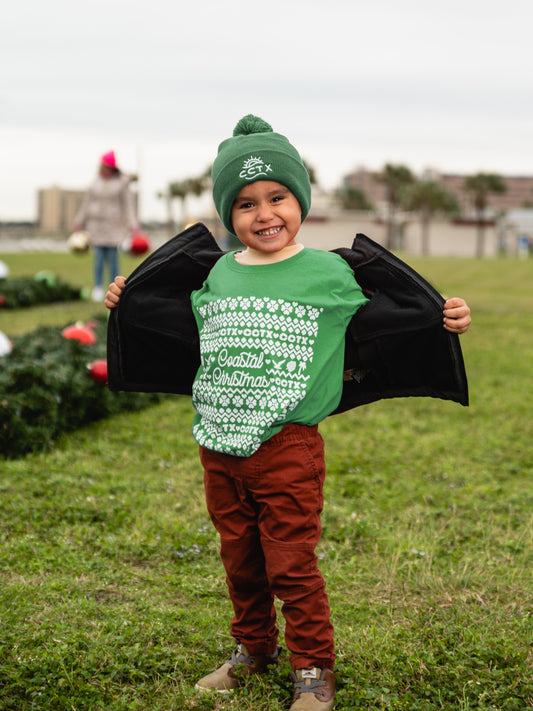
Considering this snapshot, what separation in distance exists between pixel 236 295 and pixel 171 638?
1.28m

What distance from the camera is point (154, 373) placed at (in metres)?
2.84

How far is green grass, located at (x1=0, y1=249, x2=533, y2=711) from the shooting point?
2.63 meters

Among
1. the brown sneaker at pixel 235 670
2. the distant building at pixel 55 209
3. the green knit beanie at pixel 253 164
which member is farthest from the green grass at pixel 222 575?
the distant building at pixel 55 209

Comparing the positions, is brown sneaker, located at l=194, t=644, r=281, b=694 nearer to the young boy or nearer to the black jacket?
the young boy

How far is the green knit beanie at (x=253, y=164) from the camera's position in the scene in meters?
2.46

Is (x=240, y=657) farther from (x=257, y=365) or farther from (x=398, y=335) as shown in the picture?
(x=398, y=335)

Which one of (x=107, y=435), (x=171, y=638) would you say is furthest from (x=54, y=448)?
(x=171, y=638)

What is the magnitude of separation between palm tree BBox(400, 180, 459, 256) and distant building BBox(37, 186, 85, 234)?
30771 millimetres

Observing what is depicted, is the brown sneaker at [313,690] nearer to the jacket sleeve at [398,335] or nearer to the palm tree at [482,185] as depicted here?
the jacket sleeve at [398,335]

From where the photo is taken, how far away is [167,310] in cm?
273

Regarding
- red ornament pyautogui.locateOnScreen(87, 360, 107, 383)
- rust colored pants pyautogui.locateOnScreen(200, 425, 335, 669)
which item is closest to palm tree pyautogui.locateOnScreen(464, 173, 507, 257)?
red ornament pyautogui.locateOnScreen(87, 360, 107, 383)

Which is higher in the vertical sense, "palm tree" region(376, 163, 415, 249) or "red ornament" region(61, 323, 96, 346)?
"palm tree" region(376, 163, 415, 249)

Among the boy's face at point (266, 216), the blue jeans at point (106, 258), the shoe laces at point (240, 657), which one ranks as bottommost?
the shoe laces at point (240, 657)

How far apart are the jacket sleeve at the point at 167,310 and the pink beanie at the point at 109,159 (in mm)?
8285
